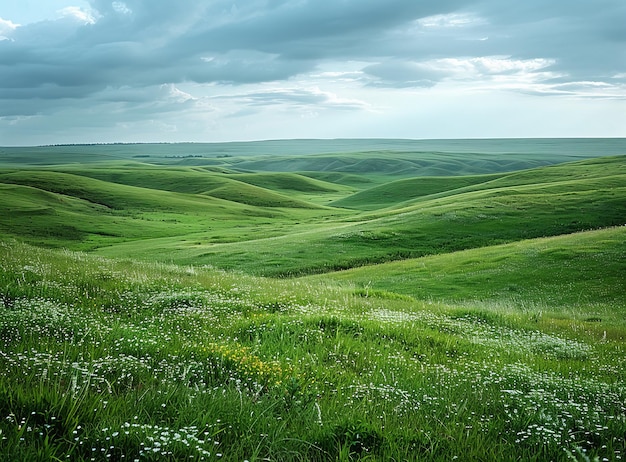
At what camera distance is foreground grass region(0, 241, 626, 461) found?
4.54 meters

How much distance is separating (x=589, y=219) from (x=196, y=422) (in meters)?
74.6

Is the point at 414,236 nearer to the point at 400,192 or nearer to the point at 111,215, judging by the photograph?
the point at 111,215

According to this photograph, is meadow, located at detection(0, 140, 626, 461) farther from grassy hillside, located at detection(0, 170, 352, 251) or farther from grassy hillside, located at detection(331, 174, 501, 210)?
grassy hillside, located at detection(331, 174, 501, 210)

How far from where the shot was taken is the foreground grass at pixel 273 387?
14.9 ft

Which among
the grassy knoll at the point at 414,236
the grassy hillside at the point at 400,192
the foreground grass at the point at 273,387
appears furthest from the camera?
the grassy hillside at the point at 400,192

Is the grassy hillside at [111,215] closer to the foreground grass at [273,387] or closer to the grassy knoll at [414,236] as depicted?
the grassy knoll at [414,236]

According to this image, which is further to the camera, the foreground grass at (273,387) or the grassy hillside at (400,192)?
the grassy hillside at (400,192)

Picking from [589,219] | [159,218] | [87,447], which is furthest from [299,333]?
[159,218]

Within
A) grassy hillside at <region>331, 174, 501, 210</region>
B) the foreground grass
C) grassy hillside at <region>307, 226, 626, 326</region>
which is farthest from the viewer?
grassy hillside at <region>331, 174, 501, 210</region>

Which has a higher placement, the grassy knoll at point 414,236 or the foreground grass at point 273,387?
the foreground grass at point 273,387

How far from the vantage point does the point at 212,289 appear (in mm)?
16422

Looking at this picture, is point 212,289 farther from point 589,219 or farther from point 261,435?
point 589,219

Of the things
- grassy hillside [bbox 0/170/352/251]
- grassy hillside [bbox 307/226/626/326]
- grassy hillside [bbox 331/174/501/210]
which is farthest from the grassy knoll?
grassy hillside [bbox 331/174/501/210]

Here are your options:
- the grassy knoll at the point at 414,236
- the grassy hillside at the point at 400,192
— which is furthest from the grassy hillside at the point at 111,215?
the grassy hillside at the point at 400,192
